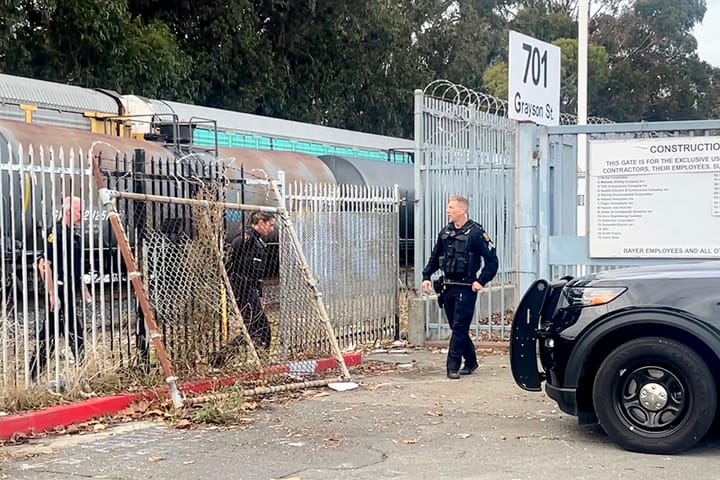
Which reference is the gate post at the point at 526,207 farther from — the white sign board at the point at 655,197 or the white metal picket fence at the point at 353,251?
the white metal picket fence at the point at 353,251

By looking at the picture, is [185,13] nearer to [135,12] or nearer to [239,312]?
[135,12]

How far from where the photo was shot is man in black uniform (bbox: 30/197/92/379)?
23.4 ft

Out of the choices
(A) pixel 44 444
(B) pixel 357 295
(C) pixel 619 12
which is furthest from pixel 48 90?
(C) pixel 619 12

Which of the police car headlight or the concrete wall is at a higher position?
the police car headlight

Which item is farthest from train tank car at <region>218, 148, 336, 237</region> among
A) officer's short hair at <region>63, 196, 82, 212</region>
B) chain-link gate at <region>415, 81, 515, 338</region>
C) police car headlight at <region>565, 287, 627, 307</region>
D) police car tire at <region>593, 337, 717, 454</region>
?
police car tire at <region>593, 337, 717, 454</region>

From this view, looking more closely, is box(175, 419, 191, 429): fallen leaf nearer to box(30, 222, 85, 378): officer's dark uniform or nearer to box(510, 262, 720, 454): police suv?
box(30, 222, 85, 378): officer's dark uniform

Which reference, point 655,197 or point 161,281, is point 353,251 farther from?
point 655,197

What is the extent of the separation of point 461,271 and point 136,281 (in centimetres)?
314

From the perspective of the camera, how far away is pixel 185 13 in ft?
86.4

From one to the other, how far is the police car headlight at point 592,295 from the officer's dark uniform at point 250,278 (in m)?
3.49

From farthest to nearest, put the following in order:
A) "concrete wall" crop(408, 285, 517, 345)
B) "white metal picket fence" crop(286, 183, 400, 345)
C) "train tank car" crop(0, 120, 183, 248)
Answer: "concrete wall" crop(408, 285, 517, 345) < "white metal picket fence" crop(286, 183, 400, 345) < "train tank car" crop(0, 120, 183, 248)

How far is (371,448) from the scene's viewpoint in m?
6.26

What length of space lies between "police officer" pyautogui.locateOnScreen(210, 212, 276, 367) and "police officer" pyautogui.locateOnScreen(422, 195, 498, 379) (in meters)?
1.65

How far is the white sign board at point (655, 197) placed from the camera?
8.97m
